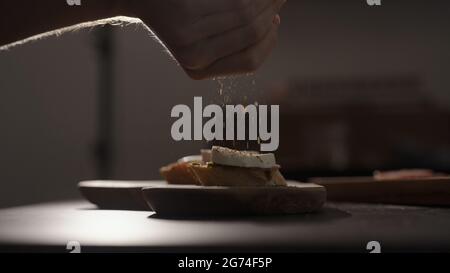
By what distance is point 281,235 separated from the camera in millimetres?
522

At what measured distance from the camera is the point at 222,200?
69cm

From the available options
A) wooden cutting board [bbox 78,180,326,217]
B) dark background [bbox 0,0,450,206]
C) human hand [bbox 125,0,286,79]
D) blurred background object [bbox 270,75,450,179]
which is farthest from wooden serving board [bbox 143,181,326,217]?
blurred background object [bbox 270,75,450,179]

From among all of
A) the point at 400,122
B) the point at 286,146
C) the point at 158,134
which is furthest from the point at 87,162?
the point at 400,122

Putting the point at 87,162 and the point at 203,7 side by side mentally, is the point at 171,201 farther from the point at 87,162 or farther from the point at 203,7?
the point at 87,162

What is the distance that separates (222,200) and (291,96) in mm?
2538

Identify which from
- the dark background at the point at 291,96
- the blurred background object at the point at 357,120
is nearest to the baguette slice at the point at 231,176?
the dark background at the point at 291,96

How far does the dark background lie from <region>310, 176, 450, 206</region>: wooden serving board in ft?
5.09

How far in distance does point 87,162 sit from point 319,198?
226cm

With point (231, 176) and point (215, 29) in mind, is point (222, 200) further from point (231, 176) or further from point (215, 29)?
point (215, 29)

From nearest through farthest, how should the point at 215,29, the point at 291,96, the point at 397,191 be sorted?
1. the point at 215,29
2. the point at 397,191
3. the point at 291,96

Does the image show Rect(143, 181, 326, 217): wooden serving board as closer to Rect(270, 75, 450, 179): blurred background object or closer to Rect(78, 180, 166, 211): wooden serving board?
Rect(78, 180, 166, 211): wooden serving board

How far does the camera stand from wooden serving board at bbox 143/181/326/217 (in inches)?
27.3

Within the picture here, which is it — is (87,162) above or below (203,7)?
below

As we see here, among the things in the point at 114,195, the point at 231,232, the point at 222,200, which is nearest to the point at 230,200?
the point at 222,200
